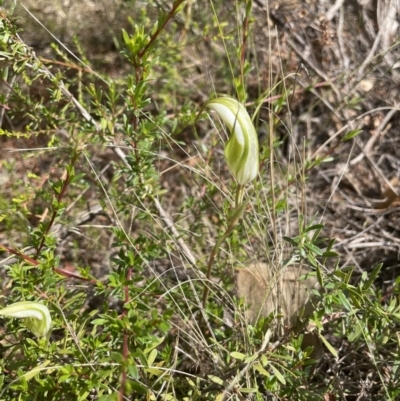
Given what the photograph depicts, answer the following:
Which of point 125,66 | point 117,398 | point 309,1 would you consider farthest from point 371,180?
point 117,398

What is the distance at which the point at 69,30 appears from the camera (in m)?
2.52

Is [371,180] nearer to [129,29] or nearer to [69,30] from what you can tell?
[129,29]

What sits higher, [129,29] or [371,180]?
[129,29]

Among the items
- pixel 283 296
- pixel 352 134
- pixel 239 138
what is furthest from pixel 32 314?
pixel 352 134

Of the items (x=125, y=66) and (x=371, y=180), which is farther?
(x=125, y=66)

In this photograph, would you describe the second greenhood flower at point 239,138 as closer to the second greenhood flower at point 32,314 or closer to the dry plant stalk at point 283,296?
the dry plant stalk at point 283,296

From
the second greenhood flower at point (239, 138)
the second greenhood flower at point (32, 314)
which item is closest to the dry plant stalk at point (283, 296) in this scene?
the second greenhood flower at point (239, 138)

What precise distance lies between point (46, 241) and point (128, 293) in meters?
0.22

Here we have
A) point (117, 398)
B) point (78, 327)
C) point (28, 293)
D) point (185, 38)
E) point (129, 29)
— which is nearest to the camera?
point (117, 398)

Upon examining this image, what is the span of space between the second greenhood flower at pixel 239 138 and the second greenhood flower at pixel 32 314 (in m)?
0.43

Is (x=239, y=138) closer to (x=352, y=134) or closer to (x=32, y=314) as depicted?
(x=32, y=314)

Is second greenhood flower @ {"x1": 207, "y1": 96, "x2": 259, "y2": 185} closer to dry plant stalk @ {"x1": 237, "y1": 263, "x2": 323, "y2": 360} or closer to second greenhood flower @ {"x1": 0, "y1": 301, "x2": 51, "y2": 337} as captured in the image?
dry plant stalk @ {"x1": 237, "y1": 263, "x2": 323, "y2": 360}

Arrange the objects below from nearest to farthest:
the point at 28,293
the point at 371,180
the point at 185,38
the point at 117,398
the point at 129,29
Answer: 1. the point at 117,398
2. the point at 28,293
3. the point at 371,180
4. the point at 185,38
5. the point at 129,29

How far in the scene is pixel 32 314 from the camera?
905 mm
